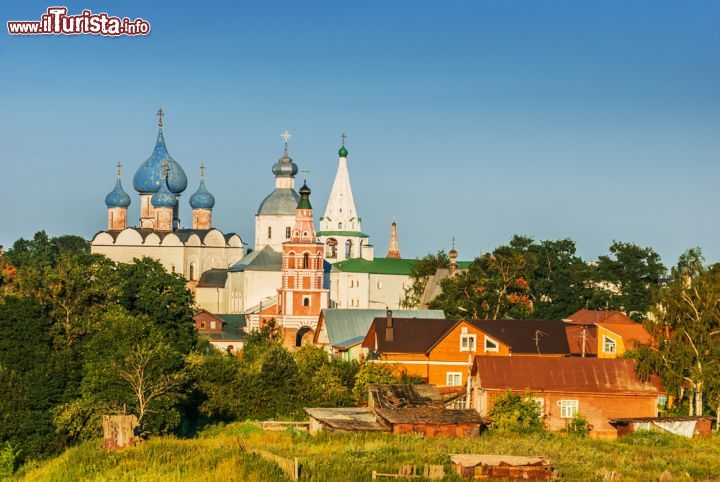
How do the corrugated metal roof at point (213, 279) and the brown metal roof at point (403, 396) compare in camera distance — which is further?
the corrugated metal roof at point (213, 279)

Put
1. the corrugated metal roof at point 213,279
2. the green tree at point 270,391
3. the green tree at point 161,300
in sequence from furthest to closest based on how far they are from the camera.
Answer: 1. the corrugated metal roof at point 213,279
2. the green tree at point 161,300
3. the green tree at point 270,391

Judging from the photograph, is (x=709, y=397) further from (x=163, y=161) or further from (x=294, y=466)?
(x=163, y=161)

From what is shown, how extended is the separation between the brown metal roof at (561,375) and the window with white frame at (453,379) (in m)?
5.62

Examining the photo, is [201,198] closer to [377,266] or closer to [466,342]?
[377,266]

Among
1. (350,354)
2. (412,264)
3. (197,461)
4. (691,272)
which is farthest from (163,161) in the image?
(197,461)

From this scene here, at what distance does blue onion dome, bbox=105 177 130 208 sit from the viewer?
103 metres

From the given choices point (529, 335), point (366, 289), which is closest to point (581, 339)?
point (529, 335)

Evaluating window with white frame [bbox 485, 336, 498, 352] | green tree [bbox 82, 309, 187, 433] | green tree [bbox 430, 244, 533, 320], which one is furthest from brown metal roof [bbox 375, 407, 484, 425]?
green tree [bbox 430, 244, 533, 320]

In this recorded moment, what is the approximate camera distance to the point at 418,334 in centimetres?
5109

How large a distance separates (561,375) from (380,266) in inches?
2371

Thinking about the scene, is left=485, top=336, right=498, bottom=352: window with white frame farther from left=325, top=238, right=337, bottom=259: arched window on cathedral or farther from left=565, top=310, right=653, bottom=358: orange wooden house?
left=325, top=238, right=337, bottom=259: arched window on cathedral

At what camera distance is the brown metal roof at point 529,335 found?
168 ft

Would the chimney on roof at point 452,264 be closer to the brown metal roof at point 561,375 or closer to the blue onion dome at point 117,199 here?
the blue onion dome at point 117,199

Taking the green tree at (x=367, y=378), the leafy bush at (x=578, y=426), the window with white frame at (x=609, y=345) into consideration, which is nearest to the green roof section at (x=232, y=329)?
the window with white frame at (x=609, y=345)
